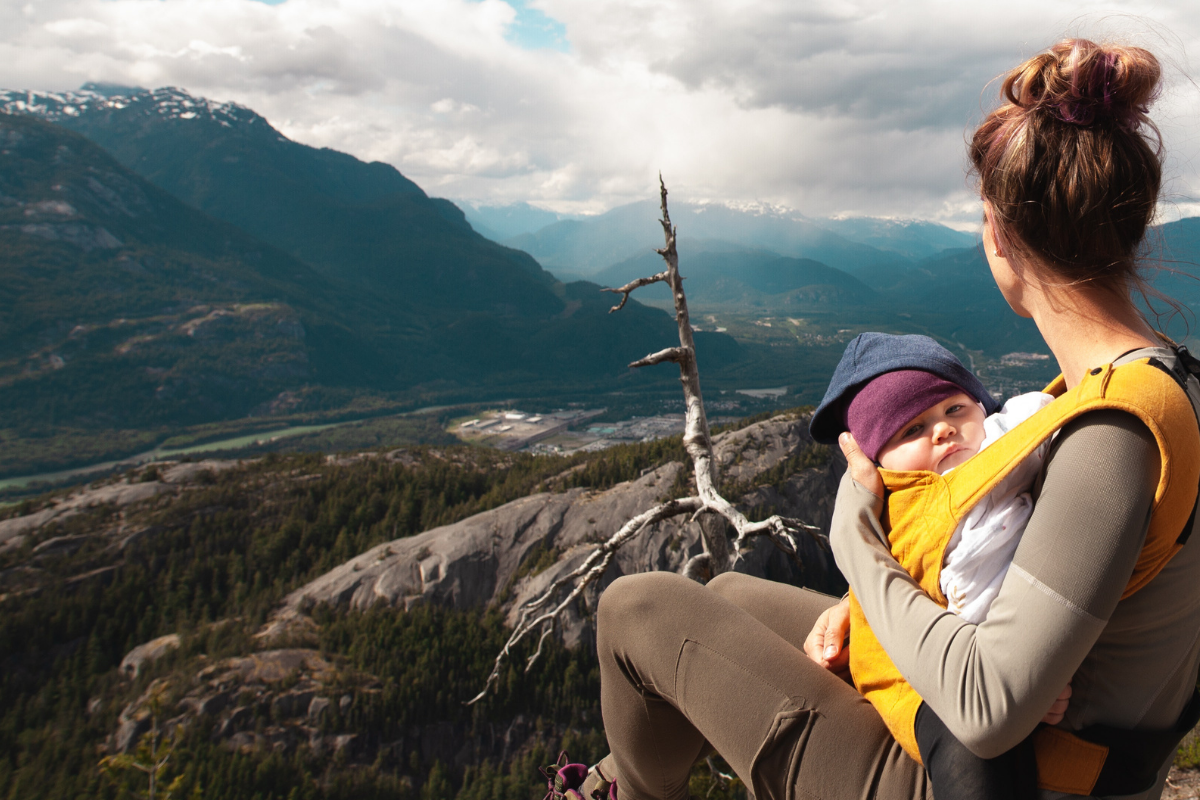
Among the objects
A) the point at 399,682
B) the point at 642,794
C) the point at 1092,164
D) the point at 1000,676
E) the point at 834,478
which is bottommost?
the point at 399,682

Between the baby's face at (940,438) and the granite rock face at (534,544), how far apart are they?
32.4 m

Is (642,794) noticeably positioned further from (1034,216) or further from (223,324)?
(223,324)

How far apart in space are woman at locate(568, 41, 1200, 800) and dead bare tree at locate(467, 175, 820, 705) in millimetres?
2396

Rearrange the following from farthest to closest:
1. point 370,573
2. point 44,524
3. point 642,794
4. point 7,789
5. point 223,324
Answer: point 223,324 → point 44,524 → point 370,573 → point 7,789 → point 642,794

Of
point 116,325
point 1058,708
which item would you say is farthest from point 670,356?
point 116,325

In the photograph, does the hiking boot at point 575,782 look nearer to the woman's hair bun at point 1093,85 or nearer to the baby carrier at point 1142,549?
the baby carrier at point 1142,549

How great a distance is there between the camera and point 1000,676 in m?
1.56

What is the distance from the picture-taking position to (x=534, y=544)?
3909 cm

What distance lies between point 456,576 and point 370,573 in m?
6.79

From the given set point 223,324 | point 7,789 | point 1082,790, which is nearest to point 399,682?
point 7,789

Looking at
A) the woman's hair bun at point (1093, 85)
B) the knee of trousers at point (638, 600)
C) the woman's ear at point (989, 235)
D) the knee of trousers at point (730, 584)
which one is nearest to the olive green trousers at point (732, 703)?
the knee of trousers at point (638, 600)

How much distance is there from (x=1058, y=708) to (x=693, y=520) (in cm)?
410

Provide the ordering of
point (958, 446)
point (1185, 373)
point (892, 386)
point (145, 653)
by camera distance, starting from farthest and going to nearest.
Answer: point (145, 653)
point (892, 386)
point (958, 446)
point (1185, 373)

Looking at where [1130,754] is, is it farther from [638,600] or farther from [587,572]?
[587,572]
